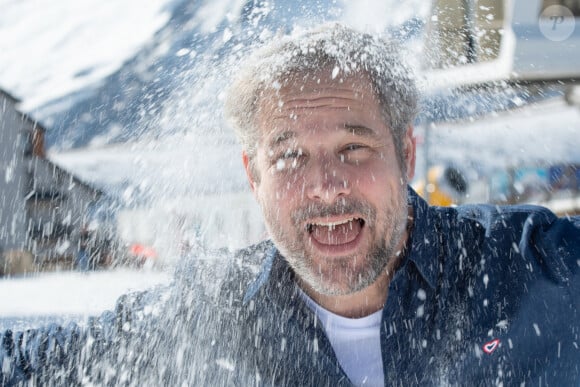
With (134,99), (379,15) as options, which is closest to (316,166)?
(379,15)

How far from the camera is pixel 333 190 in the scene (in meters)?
1.65

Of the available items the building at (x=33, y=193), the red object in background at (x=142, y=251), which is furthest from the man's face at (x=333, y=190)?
the building at (x=33, y=193)

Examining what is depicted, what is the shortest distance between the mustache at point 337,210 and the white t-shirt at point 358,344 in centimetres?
27

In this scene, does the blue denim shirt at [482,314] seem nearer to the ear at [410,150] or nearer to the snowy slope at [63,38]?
the ear at [410,150]

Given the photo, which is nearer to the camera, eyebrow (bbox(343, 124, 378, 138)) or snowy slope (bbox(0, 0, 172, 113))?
eyebrow (bbox(343, 124, 378, 138))

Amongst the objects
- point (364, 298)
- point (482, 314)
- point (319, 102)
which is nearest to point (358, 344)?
point (364, 298)

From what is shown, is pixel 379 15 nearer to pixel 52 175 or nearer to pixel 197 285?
pixel 197 285

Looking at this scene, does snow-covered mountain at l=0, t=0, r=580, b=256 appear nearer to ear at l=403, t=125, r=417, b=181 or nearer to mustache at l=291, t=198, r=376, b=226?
ear at l=403, t=125, r=417, b=181

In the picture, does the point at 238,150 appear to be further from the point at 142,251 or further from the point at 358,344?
the point at 142,251

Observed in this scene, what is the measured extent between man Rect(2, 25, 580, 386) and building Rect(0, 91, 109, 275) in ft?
12.1

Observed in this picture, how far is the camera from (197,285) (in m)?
1.82

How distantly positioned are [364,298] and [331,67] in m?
0.70

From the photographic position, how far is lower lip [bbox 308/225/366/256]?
170 cm

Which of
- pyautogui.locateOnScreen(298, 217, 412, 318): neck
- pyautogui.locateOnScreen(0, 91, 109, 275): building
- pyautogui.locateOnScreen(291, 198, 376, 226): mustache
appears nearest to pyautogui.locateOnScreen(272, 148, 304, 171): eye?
pyautogui.locateOnScreen(291, 198, 376, 226): mustache
